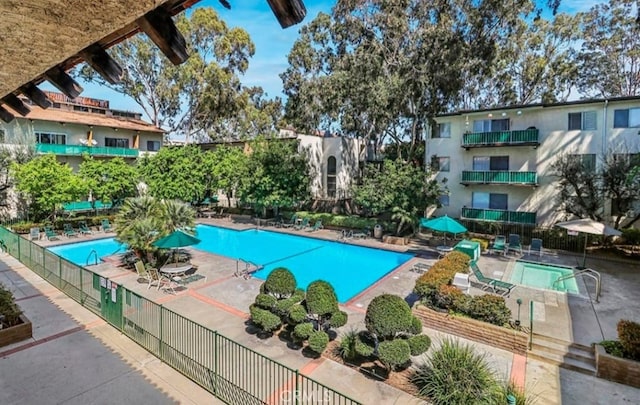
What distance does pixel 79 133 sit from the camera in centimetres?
3058

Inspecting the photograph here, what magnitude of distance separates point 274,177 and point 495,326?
66.4 feet

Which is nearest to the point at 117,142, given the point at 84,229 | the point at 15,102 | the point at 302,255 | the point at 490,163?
the point at 84,229

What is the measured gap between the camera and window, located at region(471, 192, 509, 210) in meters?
22.8

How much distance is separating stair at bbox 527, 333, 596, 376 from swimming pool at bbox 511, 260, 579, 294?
500 centimetres

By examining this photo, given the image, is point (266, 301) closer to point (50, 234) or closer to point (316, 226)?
point (316, 226)

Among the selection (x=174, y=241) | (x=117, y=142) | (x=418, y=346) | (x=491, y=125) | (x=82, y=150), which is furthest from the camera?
(x=117, y=142)

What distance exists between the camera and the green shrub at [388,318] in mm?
7465

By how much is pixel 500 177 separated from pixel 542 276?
8.69 metres

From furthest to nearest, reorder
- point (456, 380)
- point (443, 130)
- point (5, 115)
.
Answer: point (443, 130) → point (456, 380) → point (5, 115)

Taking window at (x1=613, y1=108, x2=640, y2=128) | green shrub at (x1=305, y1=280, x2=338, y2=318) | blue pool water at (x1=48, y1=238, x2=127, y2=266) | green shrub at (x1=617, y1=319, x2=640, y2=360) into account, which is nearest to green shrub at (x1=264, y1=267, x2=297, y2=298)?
green shrub at (x1=305, y1=280, x2=338, y2=318)

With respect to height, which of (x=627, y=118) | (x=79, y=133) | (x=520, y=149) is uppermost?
(x=79, y=133)

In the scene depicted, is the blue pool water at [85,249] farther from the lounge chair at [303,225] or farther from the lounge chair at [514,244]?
the lounge chair at [514,244]

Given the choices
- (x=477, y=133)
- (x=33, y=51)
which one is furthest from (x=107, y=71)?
(x=477, y=133)

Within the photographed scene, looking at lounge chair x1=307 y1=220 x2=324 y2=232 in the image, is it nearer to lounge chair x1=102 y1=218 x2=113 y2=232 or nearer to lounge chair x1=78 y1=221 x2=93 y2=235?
lounge chair x1=102 y1=218 x2=113 y2=232
